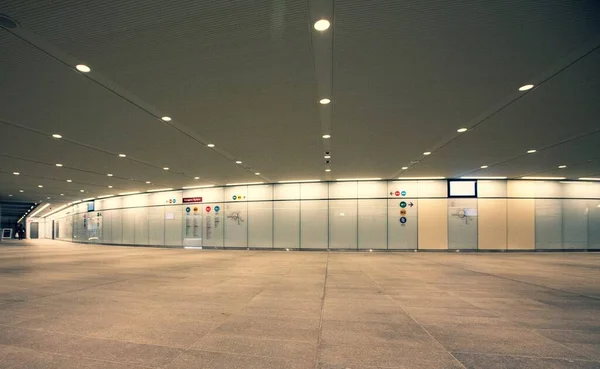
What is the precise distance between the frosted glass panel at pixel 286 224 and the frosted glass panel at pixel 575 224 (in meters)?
18.6

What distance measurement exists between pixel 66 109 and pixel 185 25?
5813 mm

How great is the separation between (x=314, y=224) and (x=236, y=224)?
6.28 metres

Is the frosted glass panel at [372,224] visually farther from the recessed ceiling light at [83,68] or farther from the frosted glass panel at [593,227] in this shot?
the recessed ceiling light at [83,68]

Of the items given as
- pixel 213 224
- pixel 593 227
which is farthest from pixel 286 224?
pixel 593 227

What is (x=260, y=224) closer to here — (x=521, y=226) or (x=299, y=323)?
(x=521, y=226)

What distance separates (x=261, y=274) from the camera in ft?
35.4

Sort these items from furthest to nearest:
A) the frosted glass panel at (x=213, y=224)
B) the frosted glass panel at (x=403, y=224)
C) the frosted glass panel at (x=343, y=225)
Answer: the frosted glass panel at (x=213, y=224), the frosted glass panel at (x=343, y=225), the frosted glass panel at (x=403, y=224)

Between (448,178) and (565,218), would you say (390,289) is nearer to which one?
(448,178)

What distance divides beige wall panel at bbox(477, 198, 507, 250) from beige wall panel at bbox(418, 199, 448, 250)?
2339mm

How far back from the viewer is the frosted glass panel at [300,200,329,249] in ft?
73.8

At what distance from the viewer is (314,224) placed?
2266 cm

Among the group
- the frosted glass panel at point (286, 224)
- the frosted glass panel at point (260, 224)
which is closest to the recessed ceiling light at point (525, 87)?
the frosted glass panel at point (286, 224)

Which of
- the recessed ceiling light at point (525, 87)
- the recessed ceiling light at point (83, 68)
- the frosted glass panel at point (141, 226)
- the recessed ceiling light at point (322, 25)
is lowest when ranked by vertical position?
the frosted glass panel at point (141, 226)

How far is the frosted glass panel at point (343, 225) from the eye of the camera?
22156 mm
